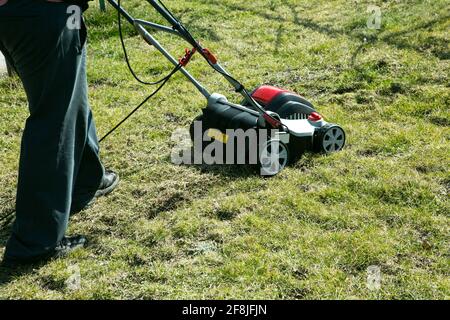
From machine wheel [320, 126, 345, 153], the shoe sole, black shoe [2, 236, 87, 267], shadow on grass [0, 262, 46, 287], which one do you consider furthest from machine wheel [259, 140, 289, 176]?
shadow on grass [0, 262, 46, 287]

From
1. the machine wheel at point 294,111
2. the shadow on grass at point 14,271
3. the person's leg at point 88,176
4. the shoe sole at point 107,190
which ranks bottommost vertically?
the shadow on grass at point 14,271

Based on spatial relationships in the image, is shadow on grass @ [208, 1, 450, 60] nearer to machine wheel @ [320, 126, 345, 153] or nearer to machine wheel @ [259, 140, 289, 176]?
machine wheel @ [320, 126, 345, 153]

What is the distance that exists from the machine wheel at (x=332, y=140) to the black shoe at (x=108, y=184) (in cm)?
128

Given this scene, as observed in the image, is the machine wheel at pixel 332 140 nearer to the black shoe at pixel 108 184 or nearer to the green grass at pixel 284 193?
the green grass at pixel 284 193

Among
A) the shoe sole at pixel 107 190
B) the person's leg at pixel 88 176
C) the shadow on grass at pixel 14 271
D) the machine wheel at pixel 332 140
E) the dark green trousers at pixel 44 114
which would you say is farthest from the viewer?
the machine wheel at pixel 332 140

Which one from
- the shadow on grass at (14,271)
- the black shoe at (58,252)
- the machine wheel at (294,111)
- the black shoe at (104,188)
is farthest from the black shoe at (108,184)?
the machine wheel at (294,111)

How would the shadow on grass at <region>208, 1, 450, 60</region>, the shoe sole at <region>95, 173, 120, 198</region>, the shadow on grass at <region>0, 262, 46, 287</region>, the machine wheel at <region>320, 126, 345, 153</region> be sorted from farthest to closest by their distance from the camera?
the shadow on grass at <region>208, 1, 450, 60</region>, the machine wheel at <region>320, 126, 345, 153</region>, the shoe sole at <region>95, 173, 120, 198</region>, the shadow on grass at <region>0, 262, 46, 287</region>

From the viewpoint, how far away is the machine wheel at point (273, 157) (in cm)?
388

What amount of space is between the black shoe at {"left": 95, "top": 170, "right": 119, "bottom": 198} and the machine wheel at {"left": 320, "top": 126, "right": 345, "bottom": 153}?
1283mm

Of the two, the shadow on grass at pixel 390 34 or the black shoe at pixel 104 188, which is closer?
the black shoe at pixel 104 188

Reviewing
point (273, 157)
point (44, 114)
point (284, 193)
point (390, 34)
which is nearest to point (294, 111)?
point (273, 157)

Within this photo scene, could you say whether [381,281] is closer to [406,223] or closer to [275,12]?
[406,223]

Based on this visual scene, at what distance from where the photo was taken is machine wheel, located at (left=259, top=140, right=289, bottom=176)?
3.88m
